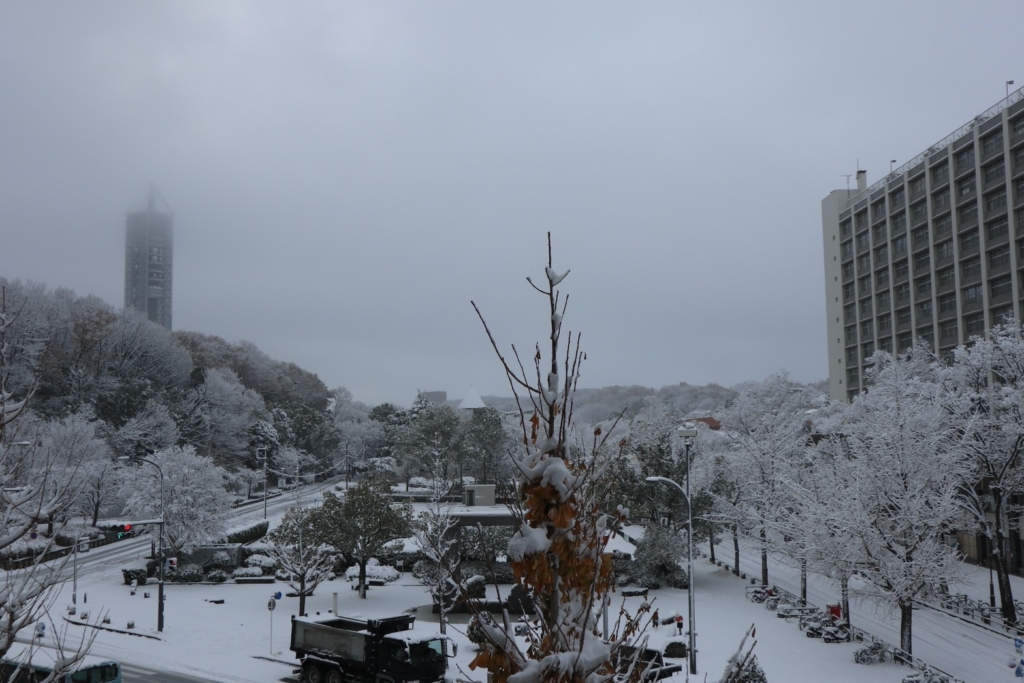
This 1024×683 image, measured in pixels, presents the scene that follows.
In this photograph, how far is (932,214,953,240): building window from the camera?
56.9 m

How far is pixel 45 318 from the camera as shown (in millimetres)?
64625

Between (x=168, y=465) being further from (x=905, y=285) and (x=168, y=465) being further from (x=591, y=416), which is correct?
(x=591, y=416)

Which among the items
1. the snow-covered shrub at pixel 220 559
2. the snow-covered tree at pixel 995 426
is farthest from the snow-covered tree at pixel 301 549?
the snow-covered tree at pixel 995 426

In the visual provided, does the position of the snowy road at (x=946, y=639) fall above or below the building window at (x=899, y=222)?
below

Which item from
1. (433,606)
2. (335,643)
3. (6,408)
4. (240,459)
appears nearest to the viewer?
(6,408)

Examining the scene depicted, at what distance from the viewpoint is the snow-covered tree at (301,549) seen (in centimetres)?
3588

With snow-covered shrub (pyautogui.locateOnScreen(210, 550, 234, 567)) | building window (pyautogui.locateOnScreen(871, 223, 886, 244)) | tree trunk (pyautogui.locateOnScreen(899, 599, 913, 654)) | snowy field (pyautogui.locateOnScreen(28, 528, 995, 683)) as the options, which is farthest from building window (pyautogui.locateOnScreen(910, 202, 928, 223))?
snow-covered shrub (pyautogui.locateOnScreen(210, 550, 234, 567))

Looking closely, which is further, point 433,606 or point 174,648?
point 433,606

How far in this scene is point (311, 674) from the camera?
2309cm

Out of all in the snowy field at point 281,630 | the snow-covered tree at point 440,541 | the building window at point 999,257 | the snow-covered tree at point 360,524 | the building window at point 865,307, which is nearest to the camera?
the snowy field at point 281,630

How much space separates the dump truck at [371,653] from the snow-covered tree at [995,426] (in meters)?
24.7

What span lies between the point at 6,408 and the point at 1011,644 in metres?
34.9

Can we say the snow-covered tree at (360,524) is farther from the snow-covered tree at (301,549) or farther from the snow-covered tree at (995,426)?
the snow-covered tree at (995,426)

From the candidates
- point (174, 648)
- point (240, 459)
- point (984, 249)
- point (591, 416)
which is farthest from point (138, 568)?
point (591, 416)
